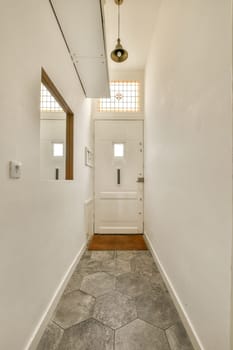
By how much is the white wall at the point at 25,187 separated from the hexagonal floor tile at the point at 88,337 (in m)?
0.26

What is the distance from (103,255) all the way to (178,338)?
1583 millimetres

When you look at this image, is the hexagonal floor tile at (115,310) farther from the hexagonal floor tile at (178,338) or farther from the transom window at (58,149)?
the transom window at (58,149)

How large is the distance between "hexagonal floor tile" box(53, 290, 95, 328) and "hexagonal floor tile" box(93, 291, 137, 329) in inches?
3.0

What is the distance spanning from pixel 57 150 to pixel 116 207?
1.84m

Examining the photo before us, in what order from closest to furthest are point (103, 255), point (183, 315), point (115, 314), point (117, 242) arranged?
point (183, 315), point (115, 314), point (103, 255), point (117, 242)

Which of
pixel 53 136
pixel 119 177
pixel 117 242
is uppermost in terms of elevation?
pixel 53 136

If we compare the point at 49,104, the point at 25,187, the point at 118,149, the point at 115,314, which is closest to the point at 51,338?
the point at 115,314

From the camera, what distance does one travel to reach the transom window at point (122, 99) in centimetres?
379

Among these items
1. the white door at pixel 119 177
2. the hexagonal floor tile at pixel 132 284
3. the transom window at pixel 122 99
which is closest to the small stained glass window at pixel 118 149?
the white door at pixel 119 177

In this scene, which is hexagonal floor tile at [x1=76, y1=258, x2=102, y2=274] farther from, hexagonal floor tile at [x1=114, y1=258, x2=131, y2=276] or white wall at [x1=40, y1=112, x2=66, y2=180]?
white wall at [x1=40, y1=112, x2=66, y2=180]

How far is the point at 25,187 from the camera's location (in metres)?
1.13

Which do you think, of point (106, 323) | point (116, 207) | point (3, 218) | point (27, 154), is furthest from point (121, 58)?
point (106, 323)

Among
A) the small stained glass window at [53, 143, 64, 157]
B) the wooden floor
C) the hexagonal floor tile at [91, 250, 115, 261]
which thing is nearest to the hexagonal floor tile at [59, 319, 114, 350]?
the hexagonal floor tile at [91, 250, 115, 261]

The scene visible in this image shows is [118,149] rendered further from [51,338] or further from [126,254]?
[51,338]
